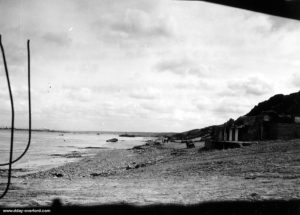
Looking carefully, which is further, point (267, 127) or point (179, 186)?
point (267, 127)

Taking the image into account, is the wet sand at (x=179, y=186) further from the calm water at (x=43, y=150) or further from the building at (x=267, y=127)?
the building at (x=267, y=127)

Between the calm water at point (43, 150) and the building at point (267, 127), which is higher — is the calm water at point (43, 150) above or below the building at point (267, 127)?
below

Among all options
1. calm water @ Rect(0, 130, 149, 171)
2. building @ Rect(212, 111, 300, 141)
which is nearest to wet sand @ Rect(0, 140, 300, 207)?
calm water @ Rect(0, 130, 149, 171)

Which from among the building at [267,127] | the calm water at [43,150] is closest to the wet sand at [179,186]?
the calm water at [43,150]

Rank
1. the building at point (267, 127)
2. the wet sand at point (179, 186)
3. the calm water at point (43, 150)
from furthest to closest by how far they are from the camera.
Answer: the building at point (267, 127), the calm water at point (43, 150), the wet sand at point (179, 186)

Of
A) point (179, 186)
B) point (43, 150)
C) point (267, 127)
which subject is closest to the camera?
point (179, 186)

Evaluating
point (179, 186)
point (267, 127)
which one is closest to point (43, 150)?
point (267, 127)

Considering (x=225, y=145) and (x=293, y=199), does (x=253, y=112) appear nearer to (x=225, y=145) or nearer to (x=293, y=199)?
(x=225, y=145)

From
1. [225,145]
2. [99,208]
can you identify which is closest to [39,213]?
[99,208]

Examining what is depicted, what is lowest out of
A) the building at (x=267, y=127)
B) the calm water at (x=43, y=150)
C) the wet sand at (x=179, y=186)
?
the calm water at (x=43, y=150)

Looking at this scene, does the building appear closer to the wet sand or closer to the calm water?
the wet sand

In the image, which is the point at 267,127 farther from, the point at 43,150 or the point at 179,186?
the point at 43,150
